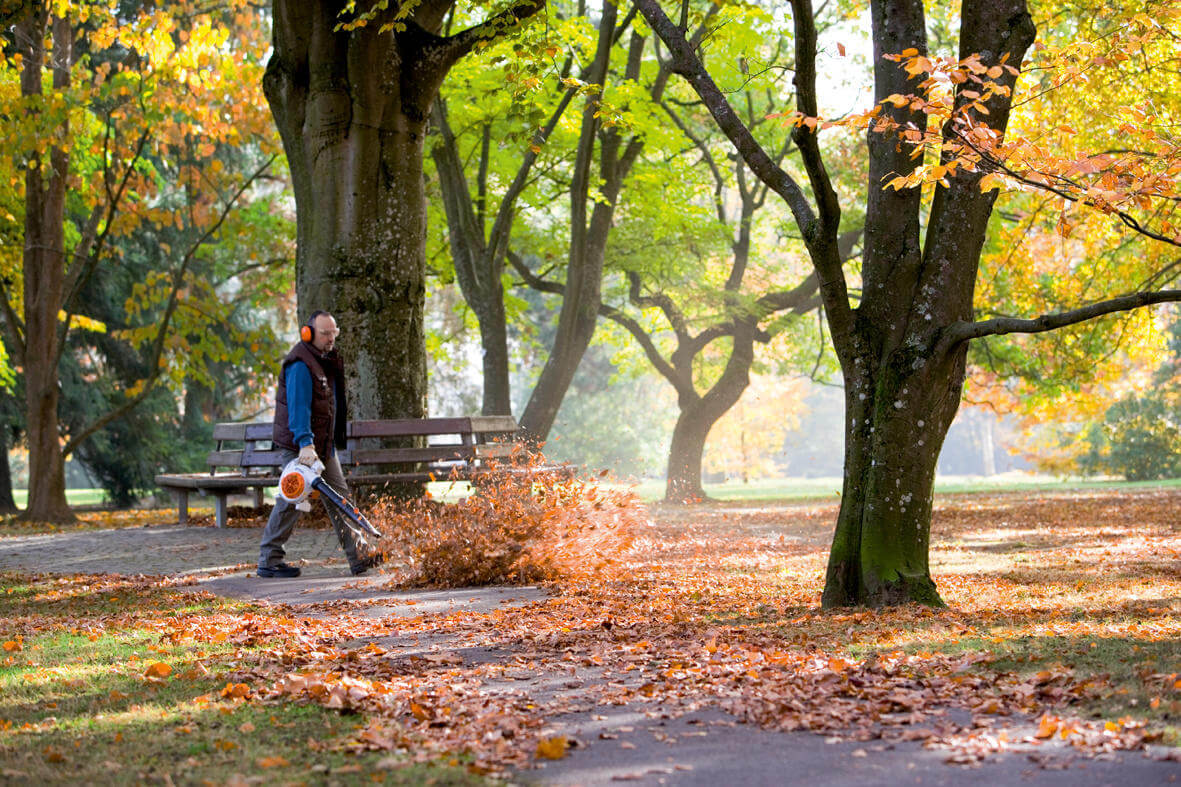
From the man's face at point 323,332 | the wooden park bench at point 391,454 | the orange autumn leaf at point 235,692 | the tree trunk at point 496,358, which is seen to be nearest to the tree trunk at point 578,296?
the tree trunk at point 496,358

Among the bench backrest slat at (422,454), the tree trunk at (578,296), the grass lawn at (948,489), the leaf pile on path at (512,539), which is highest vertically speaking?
the tree trunk at (578,296)

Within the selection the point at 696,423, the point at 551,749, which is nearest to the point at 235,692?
the point at 551,749

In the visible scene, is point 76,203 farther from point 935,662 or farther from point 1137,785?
point 1137,785

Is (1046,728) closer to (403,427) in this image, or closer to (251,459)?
(403,427)

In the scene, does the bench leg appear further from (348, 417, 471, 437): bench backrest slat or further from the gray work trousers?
the gray work trousers

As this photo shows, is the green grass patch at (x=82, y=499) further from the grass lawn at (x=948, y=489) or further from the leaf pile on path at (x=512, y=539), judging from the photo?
the leaf pile on path at (x=512, y=539)

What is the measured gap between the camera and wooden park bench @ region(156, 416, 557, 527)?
1158 centimetres

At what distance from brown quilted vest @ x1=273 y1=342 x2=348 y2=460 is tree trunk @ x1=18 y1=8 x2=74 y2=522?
8.79m

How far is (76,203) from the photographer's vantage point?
20109 mm

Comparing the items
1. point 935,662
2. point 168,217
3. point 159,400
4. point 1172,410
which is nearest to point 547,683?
point 935,662

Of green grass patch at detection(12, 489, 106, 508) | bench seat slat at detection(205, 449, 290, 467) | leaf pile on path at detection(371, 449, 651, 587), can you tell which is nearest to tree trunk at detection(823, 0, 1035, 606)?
leaf pile on path at detection(371, 449, 651, 587)

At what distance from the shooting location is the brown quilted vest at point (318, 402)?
8.96 metres

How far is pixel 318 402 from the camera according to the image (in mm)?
8977

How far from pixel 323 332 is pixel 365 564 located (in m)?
1.95
